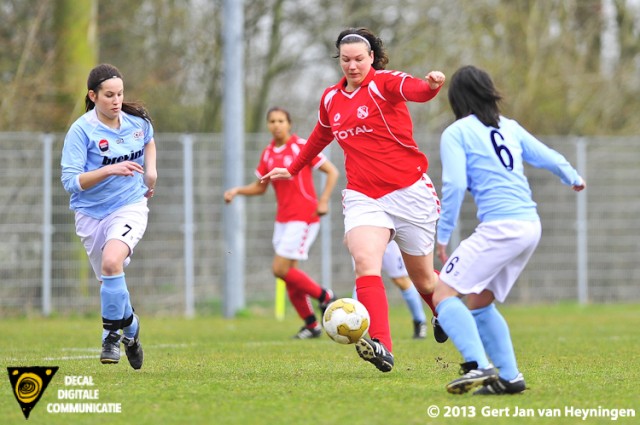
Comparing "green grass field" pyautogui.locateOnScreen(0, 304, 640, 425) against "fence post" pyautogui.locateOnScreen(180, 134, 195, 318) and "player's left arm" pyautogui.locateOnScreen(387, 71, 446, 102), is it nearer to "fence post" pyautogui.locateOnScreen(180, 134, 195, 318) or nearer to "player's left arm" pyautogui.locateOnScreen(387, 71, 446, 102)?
"player's left arm" pyautogui.locateOnScreen(387, 71, 446, 102)

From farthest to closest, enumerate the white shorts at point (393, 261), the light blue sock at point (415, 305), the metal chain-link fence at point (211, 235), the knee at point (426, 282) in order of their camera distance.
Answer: the metal chain-link fence at point (211, 235)
the light blue sock at point (415, 305)
the white shorts at point (393, 261)
the knee at point (426, 282)

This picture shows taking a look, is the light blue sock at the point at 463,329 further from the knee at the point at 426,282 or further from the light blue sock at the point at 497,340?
the knee at the point at 426,282

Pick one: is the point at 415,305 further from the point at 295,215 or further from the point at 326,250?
the point at 326,250

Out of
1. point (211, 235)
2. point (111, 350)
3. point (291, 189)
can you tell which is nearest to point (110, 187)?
point (111, 350)

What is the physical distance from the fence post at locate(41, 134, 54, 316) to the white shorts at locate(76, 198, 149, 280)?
9.36 meters

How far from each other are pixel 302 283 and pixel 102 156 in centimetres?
470

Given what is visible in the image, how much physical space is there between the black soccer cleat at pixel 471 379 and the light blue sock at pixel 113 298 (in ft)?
8.09

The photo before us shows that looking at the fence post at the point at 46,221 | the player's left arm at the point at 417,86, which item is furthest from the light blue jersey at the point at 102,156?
the fence post at the point at 46,221

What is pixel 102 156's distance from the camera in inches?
A: 300

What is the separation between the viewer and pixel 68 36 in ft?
60.9

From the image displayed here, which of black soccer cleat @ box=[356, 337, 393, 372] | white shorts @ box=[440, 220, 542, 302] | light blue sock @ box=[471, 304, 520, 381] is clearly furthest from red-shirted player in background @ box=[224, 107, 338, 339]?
white shorts @ box=[440, 220, 542, 302]

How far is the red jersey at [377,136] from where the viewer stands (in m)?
7.59

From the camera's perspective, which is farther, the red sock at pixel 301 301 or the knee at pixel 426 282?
the red sock at pixel 301 301

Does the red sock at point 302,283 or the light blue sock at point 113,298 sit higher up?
the light blue sock at point 113,298
